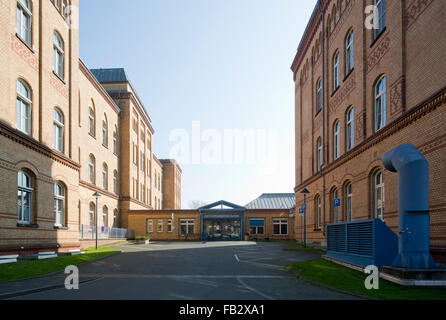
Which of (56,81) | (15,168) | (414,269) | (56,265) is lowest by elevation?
(56,265)

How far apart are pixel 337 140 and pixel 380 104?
6.84 metres

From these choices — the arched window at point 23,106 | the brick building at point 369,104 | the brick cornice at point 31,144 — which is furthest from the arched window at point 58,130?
the brick building at point 369,104

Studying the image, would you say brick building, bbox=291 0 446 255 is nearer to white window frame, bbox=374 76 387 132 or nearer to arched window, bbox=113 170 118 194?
white window frame, bbox=374 76 387 132

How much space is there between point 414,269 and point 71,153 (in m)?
19.4

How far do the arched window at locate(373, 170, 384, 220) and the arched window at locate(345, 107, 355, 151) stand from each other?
148 inches

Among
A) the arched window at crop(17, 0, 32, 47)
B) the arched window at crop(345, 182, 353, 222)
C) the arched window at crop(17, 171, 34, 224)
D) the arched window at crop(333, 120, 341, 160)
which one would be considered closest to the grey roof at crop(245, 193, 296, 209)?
the arched window at crop(333, 120, 341, 160)

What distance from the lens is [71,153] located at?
74.5 ft

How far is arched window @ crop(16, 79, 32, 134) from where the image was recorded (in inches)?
683

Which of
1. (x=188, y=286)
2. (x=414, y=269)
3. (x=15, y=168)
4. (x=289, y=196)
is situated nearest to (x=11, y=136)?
(x=15, y=168)

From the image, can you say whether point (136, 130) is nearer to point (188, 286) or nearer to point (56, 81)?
point (56, 81)

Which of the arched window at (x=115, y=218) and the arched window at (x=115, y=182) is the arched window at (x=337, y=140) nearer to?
the arched window at (x=115, y=182)

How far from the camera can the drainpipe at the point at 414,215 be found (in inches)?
398

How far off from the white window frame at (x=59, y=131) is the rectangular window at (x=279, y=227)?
1205 inches

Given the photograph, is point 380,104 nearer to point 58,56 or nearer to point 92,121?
point 58,56
